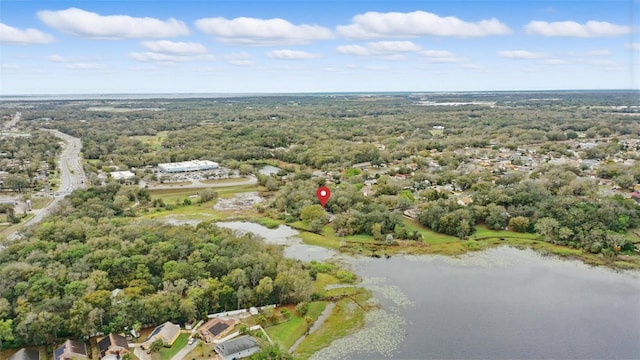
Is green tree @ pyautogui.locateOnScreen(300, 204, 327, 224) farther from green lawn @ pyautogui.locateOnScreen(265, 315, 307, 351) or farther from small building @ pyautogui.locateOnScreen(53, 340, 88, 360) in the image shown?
small building @ pyautogui.locateOnScreen(53, 340, 88, 360)

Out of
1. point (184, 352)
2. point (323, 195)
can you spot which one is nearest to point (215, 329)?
point (184, 352)

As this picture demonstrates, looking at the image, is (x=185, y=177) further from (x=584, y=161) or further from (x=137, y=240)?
(x=584, y=161)

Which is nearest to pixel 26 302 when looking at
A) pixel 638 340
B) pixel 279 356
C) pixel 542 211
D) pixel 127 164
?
pixel 279 356

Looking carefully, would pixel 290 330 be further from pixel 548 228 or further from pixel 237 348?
pixel 548 228

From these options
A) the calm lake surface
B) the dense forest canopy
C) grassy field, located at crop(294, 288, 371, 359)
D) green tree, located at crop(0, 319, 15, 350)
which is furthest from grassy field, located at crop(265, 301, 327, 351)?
green tree, located at crop(0, 319, 15, 350)

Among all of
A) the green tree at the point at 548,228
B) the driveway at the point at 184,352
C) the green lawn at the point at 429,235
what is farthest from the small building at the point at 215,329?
the green tree at the point at 548,228
